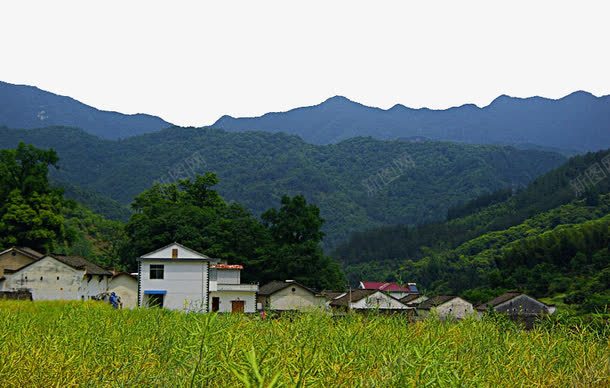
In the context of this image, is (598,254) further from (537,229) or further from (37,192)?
(37,192)

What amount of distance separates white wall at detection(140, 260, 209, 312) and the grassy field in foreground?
34.4 m

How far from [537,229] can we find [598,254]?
39.5m

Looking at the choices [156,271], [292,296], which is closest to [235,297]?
[292,296]

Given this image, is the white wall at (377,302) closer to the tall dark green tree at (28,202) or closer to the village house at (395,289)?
the village house at (395,289)

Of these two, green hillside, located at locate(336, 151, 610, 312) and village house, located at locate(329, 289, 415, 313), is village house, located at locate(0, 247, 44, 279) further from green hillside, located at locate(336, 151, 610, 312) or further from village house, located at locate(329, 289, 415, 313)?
green hillside, located at locate(336, 151, 610, 312)

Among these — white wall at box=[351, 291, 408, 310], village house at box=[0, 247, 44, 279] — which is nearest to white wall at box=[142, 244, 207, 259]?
village house at box=[0, 247, 44, 279]

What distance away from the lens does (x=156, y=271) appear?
4522cm

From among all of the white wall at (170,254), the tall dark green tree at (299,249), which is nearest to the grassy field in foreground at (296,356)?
the white wall at (170,254)

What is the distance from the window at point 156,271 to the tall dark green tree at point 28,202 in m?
Result: 10.1

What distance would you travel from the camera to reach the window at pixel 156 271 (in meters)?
45.1

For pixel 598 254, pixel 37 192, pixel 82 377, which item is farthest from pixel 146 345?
pixel 598 254

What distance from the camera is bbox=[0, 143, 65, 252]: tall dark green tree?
156ft

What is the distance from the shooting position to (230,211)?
2532 inches

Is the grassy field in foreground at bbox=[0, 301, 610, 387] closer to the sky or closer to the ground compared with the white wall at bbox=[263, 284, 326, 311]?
closer to the sky
